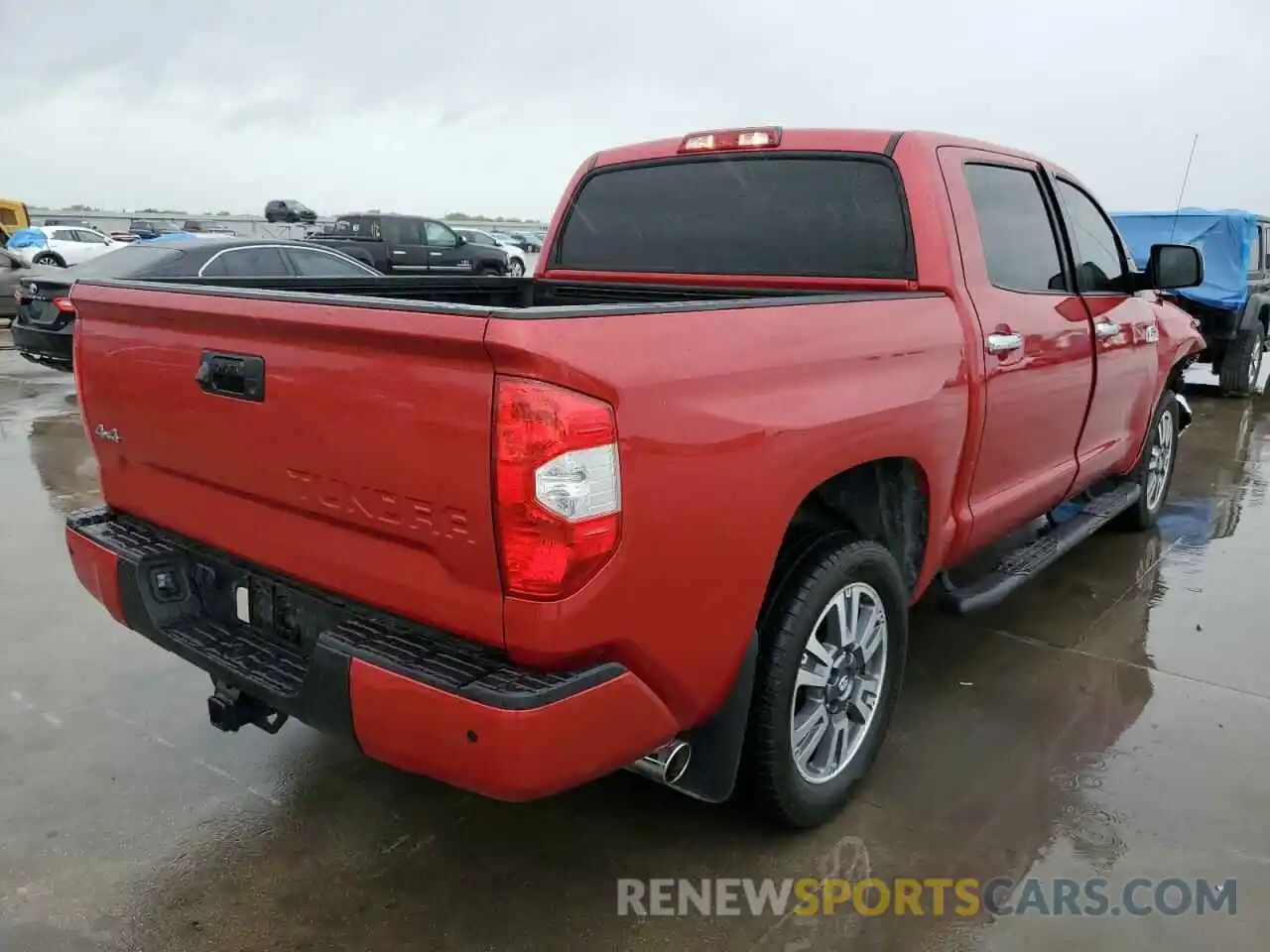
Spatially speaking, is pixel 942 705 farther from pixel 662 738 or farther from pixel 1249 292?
pixel 1249 292

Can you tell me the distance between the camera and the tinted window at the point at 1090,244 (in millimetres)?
4184

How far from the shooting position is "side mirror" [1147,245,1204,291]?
4.33 metres

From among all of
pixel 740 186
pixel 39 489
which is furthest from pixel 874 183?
pixel 39 489

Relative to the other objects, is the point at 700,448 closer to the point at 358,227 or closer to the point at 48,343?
the point at 48,343

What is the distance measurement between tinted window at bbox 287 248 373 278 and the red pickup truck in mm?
6708

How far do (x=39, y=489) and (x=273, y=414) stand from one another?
4911 millimetres

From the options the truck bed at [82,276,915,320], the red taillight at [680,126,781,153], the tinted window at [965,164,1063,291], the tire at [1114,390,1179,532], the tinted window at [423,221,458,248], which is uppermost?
the red taillight at [680,126,781,153]

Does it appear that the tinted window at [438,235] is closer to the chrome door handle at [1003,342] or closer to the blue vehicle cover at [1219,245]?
the blue vehicle cover at [1219,245]

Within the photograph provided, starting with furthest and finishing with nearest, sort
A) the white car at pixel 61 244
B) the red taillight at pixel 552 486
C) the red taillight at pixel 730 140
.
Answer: the white car at pixel 61 244 < the red taillight at pixel 730 140 < the red taillight at pixel 552 486

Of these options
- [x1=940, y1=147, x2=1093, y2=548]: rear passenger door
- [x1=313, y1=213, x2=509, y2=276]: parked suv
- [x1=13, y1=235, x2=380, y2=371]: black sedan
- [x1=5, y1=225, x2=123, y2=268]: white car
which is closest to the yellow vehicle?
[x1=5, y1=225, x2=123, y2=268]: white car

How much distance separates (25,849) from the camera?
269 centimetres

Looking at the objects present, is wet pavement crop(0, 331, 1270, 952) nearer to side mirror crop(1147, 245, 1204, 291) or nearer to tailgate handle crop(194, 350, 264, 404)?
tailgate handle crop(194, 350, 264, 404)

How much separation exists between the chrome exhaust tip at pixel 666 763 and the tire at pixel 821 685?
21 cm

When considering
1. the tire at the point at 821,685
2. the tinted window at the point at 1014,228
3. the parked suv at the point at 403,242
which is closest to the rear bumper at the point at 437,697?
the tire at the point at 821,685
